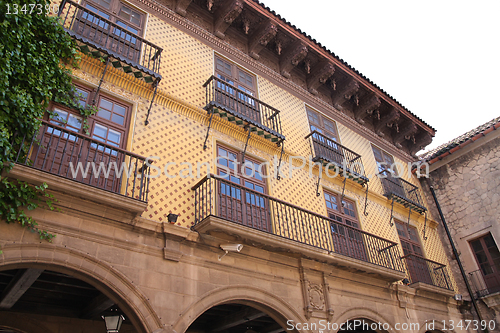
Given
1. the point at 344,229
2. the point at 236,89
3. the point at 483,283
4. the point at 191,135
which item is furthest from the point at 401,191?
the point at 191,135

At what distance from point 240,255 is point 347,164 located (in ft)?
19.9

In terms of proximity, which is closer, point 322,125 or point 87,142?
point 87,142

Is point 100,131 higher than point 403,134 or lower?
lower

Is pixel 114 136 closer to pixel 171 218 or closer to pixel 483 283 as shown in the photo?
pixel 171 218

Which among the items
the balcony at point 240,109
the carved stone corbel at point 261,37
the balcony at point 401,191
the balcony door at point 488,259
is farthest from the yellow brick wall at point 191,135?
the balcony door at point 488,259

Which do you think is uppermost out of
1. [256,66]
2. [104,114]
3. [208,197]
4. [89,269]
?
[256,66]

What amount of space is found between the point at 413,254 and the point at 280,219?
4.75 meters

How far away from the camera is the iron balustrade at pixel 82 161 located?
6016mm

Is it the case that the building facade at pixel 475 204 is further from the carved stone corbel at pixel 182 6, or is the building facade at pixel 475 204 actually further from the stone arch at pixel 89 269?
the stone arch at pixel 89 269

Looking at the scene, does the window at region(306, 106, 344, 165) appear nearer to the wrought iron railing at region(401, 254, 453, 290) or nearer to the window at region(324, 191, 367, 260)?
the window at region(324, 191, 367, 260)

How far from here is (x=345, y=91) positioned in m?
14.1

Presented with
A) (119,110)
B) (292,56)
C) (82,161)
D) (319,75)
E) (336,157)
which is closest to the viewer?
(82,161)

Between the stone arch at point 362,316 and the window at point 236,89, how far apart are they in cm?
533

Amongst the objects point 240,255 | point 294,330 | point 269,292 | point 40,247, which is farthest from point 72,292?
point 294,330
